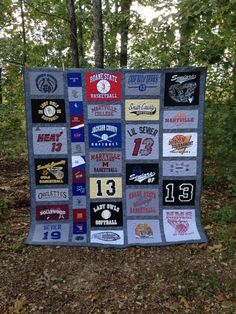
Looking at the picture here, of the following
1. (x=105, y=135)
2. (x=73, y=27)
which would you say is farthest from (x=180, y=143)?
(x=73, y=27)

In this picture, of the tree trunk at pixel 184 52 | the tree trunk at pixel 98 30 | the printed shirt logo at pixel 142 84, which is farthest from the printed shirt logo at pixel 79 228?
the tree trunk at pixel 98 30

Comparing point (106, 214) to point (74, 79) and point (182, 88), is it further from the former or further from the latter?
point (182, 88)

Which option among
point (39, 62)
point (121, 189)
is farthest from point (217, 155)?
point (39, 62)

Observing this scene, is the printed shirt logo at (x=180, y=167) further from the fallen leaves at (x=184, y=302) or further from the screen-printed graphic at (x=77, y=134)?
the fallen leaves at (x=184, y=302)

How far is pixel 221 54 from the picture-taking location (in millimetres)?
4809

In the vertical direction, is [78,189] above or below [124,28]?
below

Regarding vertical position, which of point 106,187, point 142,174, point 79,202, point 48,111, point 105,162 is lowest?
point 79,202

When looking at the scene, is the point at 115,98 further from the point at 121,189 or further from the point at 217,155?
the point at 217,155

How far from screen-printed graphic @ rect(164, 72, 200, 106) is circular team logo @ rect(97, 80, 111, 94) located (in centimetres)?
76

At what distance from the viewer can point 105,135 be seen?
14.8 ft

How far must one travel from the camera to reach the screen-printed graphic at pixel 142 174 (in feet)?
15.1

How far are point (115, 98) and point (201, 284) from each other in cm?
247

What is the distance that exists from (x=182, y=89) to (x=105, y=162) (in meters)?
1.41

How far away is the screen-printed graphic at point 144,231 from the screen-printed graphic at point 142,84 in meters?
1.77
